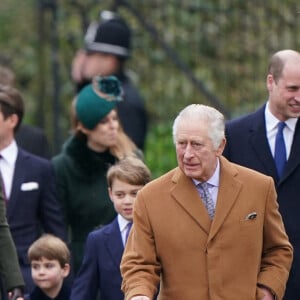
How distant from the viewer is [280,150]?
9680 mm

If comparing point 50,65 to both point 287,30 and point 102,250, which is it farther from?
point 102,250

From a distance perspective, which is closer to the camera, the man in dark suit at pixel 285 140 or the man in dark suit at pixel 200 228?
the man in dark suit at pixel 200 228

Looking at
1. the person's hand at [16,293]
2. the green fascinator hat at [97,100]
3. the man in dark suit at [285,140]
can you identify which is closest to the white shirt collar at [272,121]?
the man in dark suit at [285,140]

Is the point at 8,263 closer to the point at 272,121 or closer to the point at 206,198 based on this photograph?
the point at 206,198

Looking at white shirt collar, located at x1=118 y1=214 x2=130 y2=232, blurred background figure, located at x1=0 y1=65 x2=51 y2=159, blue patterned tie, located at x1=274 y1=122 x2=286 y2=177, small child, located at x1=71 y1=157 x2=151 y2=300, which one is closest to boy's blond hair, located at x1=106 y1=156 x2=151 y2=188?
small child, located at x1=71 y1=157 x2=151 y2=300

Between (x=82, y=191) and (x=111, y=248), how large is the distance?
1.46 meters

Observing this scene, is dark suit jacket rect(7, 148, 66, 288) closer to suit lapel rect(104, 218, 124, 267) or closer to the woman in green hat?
the woman in green hat

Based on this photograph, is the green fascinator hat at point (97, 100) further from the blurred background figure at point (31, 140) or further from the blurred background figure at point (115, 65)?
the blurred background figure at point (31, 140)

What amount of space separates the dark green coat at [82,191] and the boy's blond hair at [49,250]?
31.2 inches

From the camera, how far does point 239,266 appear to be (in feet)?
27.1

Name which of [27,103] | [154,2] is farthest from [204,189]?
[27,103]

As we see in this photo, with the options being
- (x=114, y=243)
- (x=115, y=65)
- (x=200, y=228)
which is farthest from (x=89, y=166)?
(x=200, y=228)

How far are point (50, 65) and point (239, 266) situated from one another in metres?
7.42

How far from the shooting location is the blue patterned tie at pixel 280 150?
9633 mm
